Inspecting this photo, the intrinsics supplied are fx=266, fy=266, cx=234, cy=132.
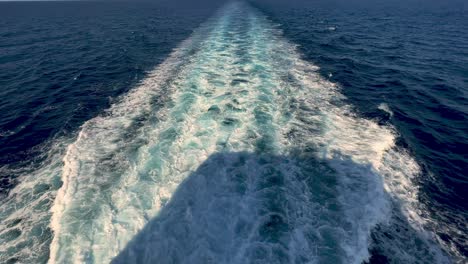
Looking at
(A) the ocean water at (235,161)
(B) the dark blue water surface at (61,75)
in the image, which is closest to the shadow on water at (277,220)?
(A) the ocean water at (235,161)

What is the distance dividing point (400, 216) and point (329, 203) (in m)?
2.76

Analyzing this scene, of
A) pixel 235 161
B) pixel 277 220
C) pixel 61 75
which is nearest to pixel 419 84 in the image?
pixel 235 161

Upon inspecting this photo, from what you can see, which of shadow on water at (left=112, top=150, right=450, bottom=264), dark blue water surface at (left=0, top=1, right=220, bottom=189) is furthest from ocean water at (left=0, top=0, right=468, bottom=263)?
dark blue water surface at (left=0, top=1, right=220, bottom=189)

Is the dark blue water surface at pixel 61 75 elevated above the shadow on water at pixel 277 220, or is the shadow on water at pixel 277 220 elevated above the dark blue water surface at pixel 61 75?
the shadow on water at pixel 277 220

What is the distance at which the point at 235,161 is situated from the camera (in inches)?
520

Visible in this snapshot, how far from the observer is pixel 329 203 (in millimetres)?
10969

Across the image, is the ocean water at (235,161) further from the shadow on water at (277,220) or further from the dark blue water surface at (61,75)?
the dark blue water surface at (61,75)

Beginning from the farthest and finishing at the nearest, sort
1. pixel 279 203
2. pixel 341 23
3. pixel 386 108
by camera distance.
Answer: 1. pixel 341 23
2. pixel 386 108
3. pixel 279 203

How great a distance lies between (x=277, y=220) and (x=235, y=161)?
12.7 ft

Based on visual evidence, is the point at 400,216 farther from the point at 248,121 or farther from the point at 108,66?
the point at 108,66

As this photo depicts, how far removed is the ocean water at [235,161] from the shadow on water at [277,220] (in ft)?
0.16

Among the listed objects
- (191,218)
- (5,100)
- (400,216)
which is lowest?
(5,100)

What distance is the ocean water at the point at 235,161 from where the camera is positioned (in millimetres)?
9625

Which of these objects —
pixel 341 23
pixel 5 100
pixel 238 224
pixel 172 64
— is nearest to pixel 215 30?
pixel 172 64
